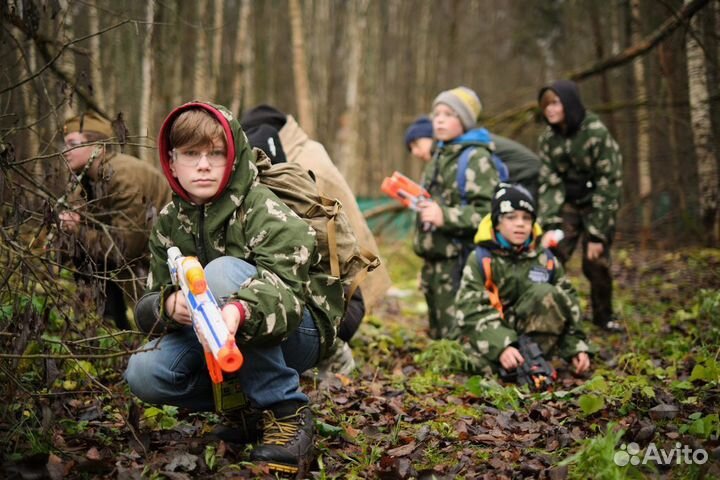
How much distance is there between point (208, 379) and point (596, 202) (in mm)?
4279

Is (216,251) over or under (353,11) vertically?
under

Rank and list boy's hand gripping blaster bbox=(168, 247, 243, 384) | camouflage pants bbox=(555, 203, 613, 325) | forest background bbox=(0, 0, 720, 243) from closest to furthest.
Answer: boy's hand gripping blaster bbox=(168, 247, 243, 384) → forest background bbox=(0, 0, 720, 243) → camouflage pants bbox=(555, 203, 613, 325)

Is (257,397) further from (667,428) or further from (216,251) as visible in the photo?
(667,428)

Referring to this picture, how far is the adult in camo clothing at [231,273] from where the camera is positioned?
2715mm

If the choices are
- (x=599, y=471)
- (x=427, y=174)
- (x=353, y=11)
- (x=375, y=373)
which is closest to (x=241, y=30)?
(x=353, y=11)

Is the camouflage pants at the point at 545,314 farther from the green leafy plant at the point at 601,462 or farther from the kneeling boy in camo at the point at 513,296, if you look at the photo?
the green leafy plant at the point at 601,462

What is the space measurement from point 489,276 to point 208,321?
2886mm

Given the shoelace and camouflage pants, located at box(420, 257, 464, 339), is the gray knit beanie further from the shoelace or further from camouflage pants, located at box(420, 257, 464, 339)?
the shoelace

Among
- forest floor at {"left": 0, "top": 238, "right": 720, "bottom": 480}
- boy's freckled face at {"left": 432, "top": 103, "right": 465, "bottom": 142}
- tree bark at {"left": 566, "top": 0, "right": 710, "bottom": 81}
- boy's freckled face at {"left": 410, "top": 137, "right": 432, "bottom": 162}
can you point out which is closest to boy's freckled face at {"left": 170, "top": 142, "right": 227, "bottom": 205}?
forest floor at {"left": 0, "top": 238, "right": 720, "bottom": 480}

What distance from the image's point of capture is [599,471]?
96.7 inches

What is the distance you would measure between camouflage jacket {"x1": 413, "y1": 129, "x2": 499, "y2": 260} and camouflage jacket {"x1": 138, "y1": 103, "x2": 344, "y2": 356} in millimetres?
2665

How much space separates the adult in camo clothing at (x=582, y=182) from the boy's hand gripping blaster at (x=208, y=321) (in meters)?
4.34

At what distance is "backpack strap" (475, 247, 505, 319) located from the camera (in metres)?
4.86

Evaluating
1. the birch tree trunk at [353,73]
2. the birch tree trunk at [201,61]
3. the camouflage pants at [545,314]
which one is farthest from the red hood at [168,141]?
the birch tree trunk at [353,73]
